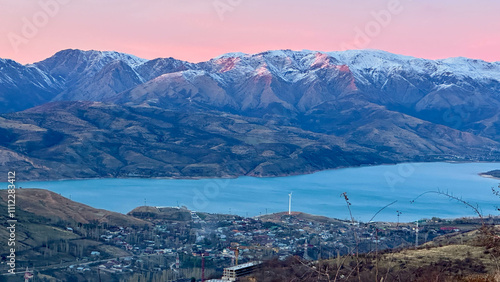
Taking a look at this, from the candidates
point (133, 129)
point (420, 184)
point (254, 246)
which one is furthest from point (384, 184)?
point (254, 246)

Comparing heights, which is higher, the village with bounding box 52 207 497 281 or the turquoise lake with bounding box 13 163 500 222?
the turquoise lake with bounding box 13 163 500 222

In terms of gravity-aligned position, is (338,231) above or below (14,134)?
below

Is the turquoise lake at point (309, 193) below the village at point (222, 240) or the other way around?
the other way around

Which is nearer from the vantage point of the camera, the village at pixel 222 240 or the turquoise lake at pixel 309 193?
the village at pixel 222 240

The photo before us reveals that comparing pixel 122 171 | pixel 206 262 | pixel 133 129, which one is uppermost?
pixel 133 129

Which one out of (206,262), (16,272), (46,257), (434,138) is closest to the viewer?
(16,272)

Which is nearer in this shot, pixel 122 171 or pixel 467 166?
pixel 122 171

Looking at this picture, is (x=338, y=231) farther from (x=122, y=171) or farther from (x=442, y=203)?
(x=122, y=171)

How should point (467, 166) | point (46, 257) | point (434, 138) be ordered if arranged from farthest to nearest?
point (434, 138) → point (467, 166) → point (46, 257)

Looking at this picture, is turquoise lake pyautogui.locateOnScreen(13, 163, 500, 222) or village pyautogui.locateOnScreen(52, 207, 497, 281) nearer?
village pyautogui.locateOnScreen(52, 207, 497, 281)
